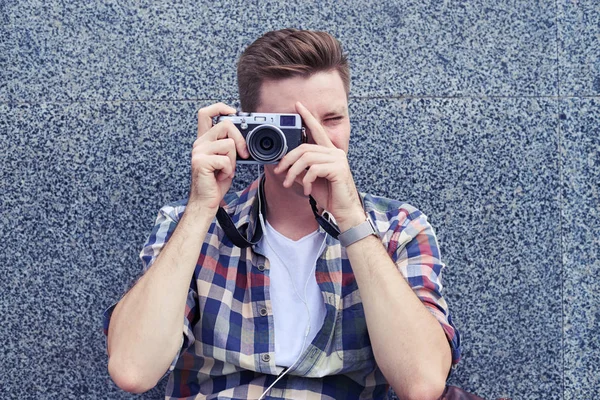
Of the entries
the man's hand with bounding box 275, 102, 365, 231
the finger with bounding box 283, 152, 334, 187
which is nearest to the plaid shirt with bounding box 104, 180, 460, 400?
the man's hand with bounding box 275, 102, 365, 231

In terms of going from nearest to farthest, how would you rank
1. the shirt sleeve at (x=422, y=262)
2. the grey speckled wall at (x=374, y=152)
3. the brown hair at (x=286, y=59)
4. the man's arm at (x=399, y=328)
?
the man's arm at (x=399, y=328)
the shirt sleeve at (x=422, y=262)
the brown hair at (x=286, y=59)
the grey speckled wall at (x=374, y=152)

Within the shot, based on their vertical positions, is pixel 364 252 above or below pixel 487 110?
below

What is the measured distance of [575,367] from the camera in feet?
8.38

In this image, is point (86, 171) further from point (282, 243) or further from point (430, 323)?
point (430, 323)

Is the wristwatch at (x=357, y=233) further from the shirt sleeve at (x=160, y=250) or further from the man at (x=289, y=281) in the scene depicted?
the shirt sleeve at (x=160, y=250)

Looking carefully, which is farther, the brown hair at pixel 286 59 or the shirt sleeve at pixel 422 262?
the brown hair at pixel 286 59

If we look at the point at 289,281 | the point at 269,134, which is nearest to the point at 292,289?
the point at 289,281

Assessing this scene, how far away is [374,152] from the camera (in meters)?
2.59

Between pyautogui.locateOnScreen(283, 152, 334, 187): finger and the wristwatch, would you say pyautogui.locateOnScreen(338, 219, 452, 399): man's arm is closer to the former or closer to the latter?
the wristwatch

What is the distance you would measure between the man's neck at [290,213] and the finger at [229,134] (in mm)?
289

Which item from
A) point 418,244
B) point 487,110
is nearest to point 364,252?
point 418,244

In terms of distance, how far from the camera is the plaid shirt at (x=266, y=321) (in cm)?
208

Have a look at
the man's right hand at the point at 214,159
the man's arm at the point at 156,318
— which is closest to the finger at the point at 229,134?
the man's right hand at the point at 214,159

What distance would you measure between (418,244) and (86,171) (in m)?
1.26
